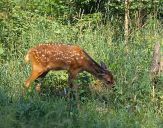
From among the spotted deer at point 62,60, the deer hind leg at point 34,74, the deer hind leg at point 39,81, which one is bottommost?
the deer hind leg at point 39,81

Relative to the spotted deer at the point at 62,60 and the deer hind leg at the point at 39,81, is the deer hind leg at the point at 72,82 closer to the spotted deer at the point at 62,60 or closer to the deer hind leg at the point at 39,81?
the spotted deer at the point at 62,60

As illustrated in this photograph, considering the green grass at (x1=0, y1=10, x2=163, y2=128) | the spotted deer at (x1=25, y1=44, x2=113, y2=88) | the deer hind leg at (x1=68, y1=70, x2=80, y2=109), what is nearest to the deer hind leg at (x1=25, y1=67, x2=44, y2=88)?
the spotted deer at (x1=25, y1=44, x2=113, y2=88)

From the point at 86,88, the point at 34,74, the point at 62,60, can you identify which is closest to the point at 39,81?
the point at 34,74

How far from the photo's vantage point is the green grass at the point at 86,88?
688 cm

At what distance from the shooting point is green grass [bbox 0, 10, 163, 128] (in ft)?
22.6

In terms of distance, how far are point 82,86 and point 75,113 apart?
2.05 meters

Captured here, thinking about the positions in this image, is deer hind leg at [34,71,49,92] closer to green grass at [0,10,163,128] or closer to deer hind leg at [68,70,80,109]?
green grass at [0,10,163,128]

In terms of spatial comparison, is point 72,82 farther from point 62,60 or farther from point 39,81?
point 39,81

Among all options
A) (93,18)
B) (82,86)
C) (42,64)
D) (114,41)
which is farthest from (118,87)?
(93,18)

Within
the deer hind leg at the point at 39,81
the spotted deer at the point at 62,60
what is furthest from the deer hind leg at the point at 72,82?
the deer hind leg at the point at 39,81

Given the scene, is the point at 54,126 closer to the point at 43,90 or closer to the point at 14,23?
the point at 43,90

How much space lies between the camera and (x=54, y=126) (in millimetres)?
6508

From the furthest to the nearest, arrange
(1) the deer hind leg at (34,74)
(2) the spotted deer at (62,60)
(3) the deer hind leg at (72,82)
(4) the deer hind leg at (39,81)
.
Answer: (2) the spotted deer at (62,60), (1) the deer hind leg at (34,74), (4) the deer hind leg at (39,81), (3) the deer hind leg at (72,82)

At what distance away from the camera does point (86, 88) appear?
9.15 meters
